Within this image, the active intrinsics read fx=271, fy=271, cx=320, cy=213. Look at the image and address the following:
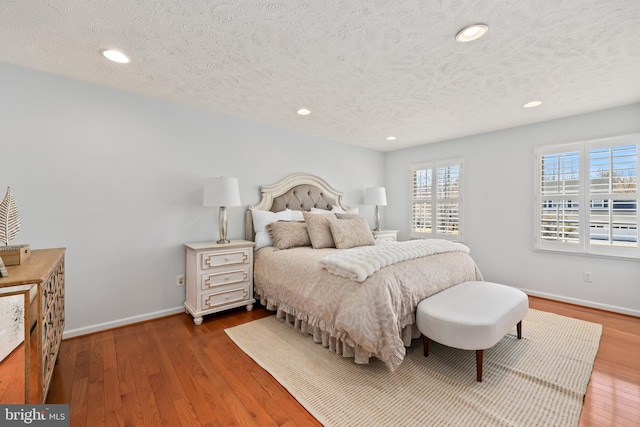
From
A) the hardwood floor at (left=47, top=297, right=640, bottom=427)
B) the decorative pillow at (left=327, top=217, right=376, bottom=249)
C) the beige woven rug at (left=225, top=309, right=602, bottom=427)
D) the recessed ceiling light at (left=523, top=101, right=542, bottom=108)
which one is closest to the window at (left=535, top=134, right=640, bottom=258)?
the recessed ceiling light at (left=523, top=101, right=542, bottom=108)

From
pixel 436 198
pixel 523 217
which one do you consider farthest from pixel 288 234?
pixel 523 217

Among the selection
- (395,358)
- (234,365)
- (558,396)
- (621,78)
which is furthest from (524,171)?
(234,365)

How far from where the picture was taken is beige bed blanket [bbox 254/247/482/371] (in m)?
1.84

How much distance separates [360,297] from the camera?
6.24ft

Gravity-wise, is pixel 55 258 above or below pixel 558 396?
above

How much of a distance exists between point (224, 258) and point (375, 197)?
9.13 feet

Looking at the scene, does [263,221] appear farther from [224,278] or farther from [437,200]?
[437,200]

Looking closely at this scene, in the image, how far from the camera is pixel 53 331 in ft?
5.34

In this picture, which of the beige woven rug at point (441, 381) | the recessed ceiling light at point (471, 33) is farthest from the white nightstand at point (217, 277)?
the recessed ceiling light at point (471, 33)

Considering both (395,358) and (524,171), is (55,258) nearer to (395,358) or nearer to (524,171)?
(395,358)

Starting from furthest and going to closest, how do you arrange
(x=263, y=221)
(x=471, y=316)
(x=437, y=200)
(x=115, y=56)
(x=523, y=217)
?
(x=437, y=200)
(x=523, y=217)
(x=263, y=221)
(x=115, y=56)
(x=471, y=316)

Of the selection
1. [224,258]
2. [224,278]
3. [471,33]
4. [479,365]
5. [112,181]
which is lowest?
[479,365]

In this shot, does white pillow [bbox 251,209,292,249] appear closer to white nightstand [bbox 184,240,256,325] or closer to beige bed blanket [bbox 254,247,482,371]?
white nightstand [bbox 184,240,256,325]

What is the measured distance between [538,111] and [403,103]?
165 centimetres
